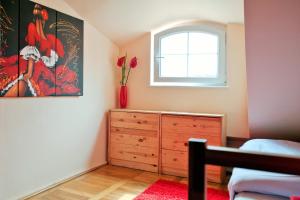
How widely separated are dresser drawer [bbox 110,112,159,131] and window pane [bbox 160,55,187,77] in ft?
2.24

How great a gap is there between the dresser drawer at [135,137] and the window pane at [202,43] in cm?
118

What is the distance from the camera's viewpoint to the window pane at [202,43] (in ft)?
11.0

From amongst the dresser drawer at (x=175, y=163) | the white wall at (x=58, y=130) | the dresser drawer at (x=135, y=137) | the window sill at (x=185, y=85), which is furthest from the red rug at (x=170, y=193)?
the window sill at (x=185, y=85)

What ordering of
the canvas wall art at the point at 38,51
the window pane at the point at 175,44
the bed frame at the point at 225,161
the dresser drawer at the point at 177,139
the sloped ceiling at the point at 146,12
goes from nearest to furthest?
the bed frame at the point at 225,161 < the canvas wall art at the point at 38,51 < the sloped ceiling at the point at 146,12 < the dresser drawer at the point at 177,139 < the window pane at the point at 175,44

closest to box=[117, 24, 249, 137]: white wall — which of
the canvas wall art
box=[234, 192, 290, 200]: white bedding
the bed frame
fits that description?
the canvas wall art

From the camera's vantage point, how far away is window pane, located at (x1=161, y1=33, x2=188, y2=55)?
11.5 feet

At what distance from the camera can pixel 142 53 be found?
3.63 metres

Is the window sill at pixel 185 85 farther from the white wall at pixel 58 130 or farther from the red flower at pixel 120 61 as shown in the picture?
the white wall at pixel 58 130

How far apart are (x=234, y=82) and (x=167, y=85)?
2.78 ft

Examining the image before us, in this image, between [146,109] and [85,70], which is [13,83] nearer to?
[85,70]

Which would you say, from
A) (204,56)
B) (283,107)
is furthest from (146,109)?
(283,107)

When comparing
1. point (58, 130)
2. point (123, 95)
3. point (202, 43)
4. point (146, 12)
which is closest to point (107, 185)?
point (58, 130)

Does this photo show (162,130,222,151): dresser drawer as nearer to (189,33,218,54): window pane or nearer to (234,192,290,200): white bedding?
(189,33,218,54): window pane

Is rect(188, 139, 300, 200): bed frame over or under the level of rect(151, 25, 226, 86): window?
under
